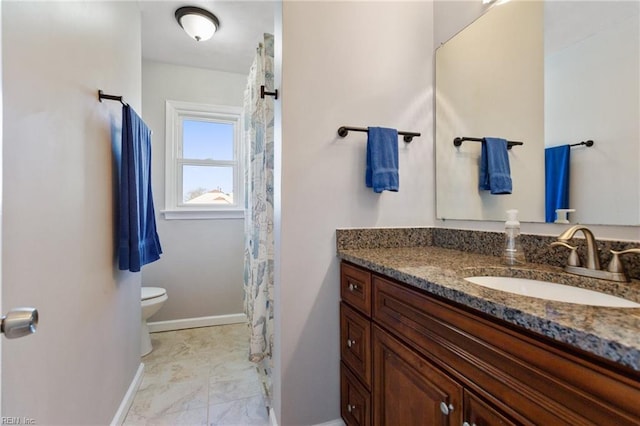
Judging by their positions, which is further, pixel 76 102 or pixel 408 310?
pixel 76 102

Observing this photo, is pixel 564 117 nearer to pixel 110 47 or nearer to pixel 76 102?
pixel 76 102

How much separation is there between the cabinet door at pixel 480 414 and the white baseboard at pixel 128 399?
5.43 ft

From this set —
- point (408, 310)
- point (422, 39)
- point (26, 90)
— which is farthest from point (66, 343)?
point (422, 39)

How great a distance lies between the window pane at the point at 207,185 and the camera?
2.96 m

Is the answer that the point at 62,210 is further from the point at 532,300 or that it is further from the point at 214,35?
the point at 214,35

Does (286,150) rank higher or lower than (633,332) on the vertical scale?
higher

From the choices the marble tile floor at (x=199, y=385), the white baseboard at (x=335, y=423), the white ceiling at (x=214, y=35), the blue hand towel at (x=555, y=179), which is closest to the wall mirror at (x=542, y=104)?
the blue hand towel at (x=555, y=179)

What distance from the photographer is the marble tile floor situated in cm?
161

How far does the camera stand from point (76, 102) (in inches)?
45.5

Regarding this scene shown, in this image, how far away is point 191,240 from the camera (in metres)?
2.88

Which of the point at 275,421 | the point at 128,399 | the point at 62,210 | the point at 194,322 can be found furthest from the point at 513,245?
the point at 194,322

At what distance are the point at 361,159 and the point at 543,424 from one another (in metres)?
1.15

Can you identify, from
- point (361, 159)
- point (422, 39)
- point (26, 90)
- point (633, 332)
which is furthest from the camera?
point (422, 39)

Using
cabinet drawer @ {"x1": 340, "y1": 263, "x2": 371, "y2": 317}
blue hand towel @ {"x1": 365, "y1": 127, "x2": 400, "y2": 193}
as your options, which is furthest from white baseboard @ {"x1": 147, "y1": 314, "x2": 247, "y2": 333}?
blue hand towel @ {"x1": 365, "y1": 127, "x2": 400, "y2": 193}
